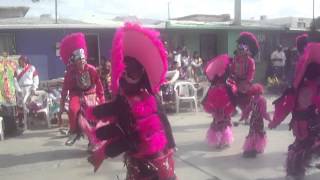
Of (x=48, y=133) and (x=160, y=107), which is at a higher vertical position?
(x=160, y=107)

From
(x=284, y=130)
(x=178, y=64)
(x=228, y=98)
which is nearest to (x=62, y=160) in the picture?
(x=228, y=98)

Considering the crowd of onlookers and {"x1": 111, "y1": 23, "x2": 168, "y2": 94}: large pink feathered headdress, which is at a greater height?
{"x1": 111, "y1": 23, "x2": 168, "y2": 94}: large pink feathered headdress

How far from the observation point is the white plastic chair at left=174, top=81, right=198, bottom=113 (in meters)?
12.8

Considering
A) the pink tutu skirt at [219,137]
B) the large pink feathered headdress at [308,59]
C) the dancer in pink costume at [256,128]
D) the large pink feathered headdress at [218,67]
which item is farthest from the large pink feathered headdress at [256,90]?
the large pink feathered headdress at [308,59]

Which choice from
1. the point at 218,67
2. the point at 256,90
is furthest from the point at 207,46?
the point at 256,90

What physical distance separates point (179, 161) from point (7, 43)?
11.7 meters

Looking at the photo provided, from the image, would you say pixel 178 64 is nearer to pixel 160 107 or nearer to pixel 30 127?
pixel 30 127

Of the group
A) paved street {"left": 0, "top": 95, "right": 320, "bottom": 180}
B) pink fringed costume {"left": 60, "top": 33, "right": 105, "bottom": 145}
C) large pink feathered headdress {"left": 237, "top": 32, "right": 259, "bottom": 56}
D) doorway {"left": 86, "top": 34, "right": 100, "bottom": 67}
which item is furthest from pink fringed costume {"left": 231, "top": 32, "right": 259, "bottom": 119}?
doorway {"left": 86, "top": 34, "right": 100, "bottom": 67}

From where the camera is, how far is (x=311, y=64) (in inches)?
224

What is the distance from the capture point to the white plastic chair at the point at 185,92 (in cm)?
1280

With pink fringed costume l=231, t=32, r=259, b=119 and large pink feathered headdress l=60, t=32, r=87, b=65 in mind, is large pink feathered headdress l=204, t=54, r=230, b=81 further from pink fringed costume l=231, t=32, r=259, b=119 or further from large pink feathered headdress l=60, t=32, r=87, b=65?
large pink feathered headdress l=60, t=32, r=87, b=65

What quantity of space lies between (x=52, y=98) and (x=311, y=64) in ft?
24.4

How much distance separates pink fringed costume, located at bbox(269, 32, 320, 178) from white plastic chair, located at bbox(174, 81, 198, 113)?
23.1ft

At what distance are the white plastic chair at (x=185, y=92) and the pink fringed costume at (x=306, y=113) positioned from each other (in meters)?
7.05
